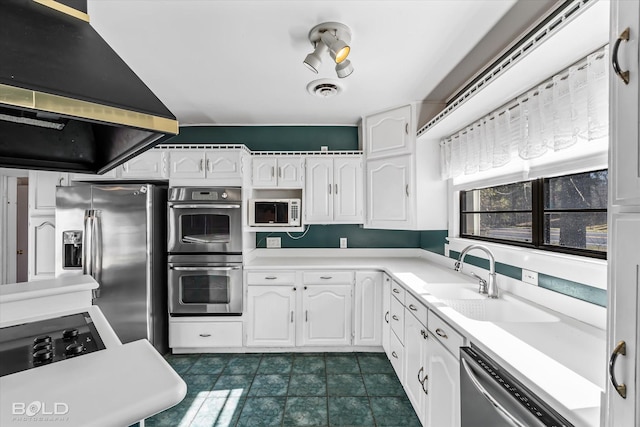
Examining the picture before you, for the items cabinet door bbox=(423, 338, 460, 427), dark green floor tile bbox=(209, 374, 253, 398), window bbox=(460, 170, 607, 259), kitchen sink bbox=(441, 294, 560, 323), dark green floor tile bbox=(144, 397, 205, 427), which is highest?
window bbox=(460, 170, 607, 259)

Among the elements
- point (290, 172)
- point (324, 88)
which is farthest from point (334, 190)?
point (324, 88)

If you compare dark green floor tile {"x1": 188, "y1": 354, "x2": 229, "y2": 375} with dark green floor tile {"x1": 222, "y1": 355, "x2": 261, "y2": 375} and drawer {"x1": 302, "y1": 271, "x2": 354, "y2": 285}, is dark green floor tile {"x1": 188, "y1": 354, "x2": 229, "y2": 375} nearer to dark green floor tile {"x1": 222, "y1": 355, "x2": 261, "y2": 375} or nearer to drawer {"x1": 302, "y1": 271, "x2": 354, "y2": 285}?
dark green floor tile {"x1": 222, "y1": 355, "x2": 261, "y2": 375}

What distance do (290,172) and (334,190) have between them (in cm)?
49

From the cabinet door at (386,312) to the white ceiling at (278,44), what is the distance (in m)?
1.63

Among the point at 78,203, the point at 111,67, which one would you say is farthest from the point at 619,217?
the point at 78,203

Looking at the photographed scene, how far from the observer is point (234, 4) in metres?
1.38

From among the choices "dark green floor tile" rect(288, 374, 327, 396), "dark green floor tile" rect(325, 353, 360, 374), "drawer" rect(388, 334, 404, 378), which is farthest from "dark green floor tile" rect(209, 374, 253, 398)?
"drawer" rect(388, 334, 404, 378)

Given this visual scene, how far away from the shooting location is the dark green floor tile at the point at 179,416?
186 centimetres

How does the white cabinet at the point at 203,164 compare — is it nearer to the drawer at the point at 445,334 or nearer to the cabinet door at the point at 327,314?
the cabinet door at the point at 327,314

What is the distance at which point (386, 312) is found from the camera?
2.58 m

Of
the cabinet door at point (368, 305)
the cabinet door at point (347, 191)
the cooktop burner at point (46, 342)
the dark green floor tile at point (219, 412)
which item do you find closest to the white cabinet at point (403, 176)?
the cabinet door at point (347, 191)

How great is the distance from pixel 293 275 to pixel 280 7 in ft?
6.69

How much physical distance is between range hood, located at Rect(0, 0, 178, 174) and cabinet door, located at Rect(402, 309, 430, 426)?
1.68 metres

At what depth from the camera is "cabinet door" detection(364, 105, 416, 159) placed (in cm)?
254
